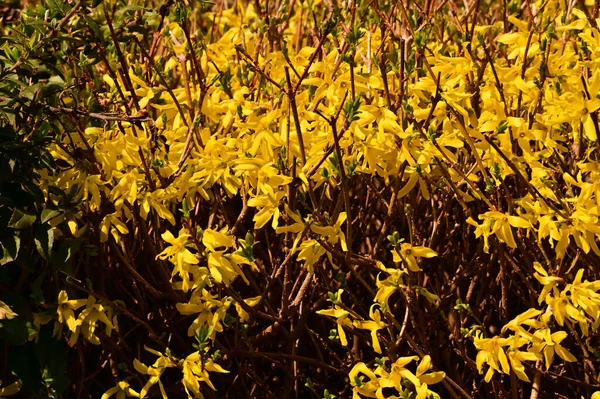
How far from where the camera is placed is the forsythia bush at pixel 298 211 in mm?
2127

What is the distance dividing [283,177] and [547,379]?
1.05 meters

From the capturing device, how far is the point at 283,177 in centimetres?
209

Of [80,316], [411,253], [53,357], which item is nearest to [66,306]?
[80,316]

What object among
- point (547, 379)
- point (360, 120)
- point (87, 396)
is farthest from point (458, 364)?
point (87, 396)

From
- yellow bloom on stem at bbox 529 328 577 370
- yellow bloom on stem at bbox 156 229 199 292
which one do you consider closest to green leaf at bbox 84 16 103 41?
yellow bloom on stem at bbox 156 229 199 292

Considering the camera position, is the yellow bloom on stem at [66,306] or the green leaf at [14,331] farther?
→ the yellow bloom on stem at [66,306]

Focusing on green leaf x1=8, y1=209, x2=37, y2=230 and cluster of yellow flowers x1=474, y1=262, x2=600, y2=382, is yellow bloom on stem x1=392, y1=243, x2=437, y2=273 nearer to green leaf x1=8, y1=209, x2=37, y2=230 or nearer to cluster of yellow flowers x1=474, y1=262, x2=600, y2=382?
cluster of yellow flowers x1=474, y1=262, x2=600, y2=382

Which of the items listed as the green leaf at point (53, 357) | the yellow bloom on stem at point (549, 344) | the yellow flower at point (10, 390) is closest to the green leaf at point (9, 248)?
the green leaf at point (53, 357)

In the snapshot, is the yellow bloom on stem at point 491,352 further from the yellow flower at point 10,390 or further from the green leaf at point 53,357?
the yellow flower at point 10,390

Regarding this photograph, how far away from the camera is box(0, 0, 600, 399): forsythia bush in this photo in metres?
2.13

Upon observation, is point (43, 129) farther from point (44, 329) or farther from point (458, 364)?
point (458, 364)

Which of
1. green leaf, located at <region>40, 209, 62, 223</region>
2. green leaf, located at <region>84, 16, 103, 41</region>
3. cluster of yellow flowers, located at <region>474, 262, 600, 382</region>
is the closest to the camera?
cluster of yellow flowers, located at <region>474, 262, 600, 382</region>

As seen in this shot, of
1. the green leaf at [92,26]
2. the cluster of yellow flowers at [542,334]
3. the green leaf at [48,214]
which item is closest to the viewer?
the cluster of yellow flowers at [542,334]

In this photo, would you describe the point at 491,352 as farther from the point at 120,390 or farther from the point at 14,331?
the point at 14,331
